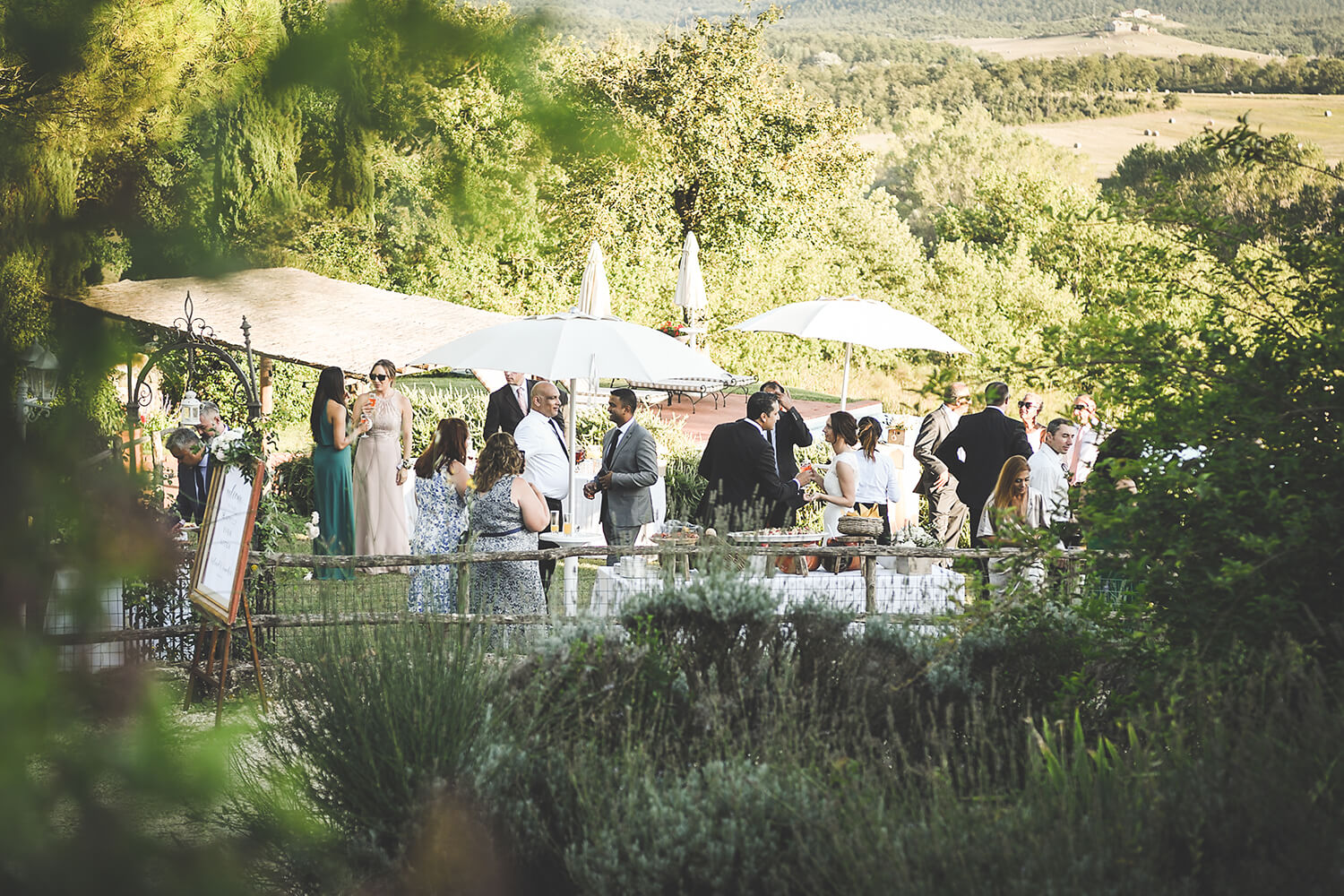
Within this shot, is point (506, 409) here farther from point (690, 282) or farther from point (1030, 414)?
point (690, 282)

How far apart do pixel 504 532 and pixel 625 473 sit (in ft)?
3.69

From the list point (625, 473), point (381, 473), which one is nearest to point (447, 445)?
point (625, 473)

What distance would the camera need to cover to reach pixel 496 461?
6.64 metres

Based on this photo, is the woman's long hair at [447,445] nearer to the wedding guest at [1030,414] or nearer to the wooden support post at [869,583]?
the wooden support post at [869,583]

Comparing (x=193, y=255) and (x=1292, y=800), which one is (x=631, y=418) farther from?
(x=193, y=255)

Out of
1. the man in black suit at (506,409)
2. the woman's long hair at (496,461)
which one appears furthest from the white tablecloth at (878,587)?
the man in black suit at (506,409)

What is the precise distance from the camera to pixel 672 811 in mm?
3363

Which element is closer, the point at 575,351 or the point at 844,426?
the point at 844,426

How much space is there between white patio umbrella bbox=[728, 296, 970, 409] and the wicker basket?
3876 millimetres

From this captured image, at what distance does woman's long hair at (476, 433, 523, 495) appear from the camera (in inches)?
260

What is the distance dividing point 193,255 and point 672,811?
246 centimetres

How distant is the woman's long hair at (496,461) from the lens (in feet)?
21.6

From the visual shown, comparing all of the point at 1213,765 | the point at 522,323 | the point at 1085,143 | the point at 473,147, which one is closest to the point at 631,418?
the point at 522,323

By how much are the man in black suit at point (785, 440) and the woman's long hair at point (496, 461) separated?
2468 millimetres
